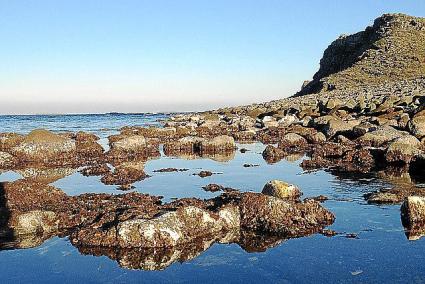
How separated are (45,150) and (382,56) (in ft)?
194

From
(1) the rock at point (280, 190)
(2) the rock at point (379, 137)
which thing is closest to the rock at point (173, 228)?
(1) the rock at point (280, 190)

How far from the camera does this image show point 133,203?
433 inches

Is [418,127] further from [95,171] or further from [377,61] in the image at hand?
[377,61]

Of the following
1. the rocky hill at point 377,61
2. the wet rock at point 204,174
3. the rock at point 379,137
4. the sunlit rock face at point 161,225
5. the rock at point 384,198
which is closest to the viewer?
the sunlit rock face at point 161,225

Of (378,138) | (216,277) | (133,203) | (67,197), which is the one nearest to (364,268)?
(216,277)

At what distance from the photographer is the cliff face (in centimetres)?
6219

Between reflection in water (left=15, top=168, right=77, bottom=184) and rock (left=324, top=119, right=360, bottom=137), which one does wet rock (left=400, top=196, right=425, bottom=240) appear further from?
rock (left=324, top=119, right=360, bottom=137)

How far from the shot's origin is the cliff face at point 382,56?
62.2m

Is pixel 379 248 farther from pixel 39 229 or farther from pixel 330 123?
pixel 330 123

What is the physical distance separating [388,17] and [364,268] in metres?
81.9

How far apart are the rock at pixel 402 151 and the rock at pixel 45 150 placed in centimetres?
1217

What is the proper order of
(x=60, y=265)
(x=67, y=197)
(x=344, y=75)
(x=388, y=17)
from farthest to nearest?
(x=388, y=17) → (x=344, y=75) → (x=67, y=197) → (x=60, y=265)

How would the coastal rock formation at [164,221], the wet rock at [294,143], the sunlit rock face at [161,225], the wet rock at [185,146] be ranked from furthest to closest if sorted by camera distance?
the wet rock at [185,146]
the wet rock at [294,143]
the coastal rock formation at [164,221]
the sunlit rock face at [161,225]

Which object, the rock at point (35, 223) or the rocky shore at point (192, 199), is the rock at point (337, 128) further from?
the rock at point (35, 223)
